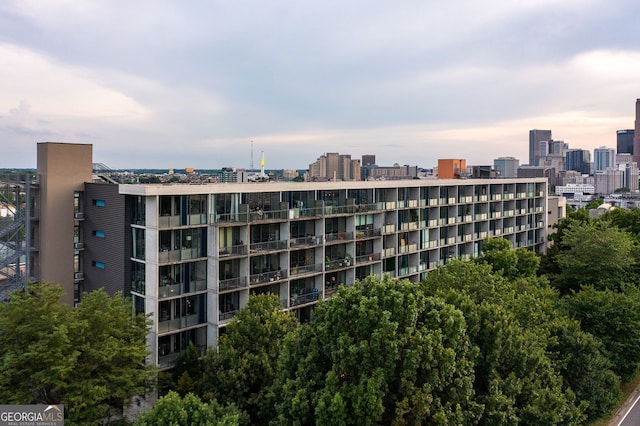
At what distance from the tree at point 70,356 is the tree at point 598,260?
43.4 metres

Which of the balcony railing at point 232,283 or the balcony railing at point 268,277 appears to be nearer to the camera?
the balcony railing at point 232,283

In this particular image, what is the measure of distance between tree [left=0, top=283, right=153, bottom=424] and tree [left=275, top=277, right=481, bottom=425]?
9113 millimetres

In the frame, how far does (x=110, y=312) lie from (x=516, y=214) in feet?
194

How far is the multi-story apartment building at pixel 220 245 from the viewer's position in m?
35.4

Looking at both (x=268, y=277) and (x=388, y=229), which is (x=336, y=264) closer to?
(x=268, y=277)

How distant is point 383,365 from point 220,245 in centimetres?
1949

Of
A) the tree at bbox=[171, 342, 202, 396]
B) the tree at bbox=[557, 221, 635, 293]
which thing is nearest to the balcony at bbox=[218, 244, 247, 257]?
the tree at bbox=[171, 342, 202, 396]

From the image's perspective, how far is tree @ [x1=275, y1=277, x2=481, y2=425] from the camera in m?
20.3

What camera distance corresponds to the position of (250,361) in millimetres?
28688

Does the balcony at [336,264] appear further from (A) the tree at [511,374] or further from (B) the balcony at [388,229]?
(A) the tree at [511,374]

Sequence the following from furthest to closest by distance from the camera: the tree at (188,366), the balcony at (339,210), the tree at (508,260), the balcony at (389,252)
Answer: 1. the balcony at (389,252)
2. the tree at (508,260)
3. the balcony at (339,210)
4. the tree at (188,366)

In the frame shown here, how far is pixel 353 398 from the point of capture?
20.4m

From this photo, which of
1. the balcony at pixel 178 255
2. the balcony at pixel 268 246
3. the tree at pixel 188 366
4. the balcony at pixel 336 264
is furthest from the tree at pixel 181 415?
the balcony at pixel 336 264

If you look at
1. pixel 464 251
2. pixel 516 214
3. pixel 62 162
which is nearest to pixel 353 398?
pixel 62 162
